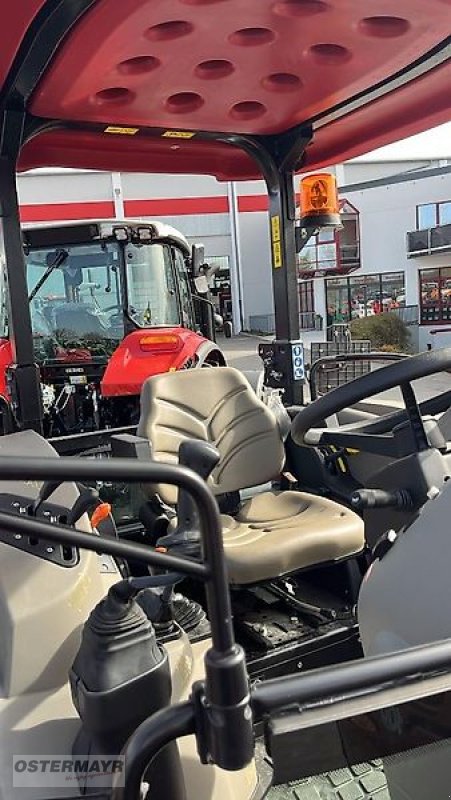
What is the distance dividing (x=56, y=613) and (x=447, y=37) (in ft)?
6.05

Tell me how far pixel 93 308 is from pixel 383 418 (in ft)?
14.6

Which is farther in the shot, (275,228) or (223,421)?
(275,228)

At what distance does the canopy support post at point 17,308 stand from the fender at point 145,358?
2.32 metres

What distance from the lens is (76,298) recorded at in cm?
577

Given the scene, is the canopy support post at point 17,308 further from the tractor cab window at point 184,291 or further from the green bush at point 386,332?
the green bush at point 386,332

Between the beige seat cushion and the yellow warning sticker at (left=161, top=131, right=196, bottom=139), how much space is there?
143 centimetres

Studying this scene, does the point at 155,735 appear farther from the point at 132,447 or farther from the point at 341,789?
the point at 132,447

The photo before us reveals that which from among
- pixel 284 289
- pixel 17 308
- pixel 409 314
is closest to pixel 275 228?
A: pixel 284 289

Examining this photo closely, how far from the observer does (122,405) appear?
17.9 feet

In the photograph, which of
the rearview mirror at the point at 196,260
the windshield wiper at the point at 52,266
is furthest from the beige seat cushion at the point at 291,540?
the rearview mirror at the point at 196,260

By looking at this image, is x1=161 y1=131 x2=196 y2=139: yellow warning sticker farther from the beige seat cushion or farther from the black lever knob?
the black lever knob

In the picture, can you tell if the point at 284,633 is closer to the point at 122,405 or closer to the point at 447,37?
the point at 447,37

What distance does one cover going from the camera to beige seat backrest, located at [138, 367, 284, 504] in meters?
2.73

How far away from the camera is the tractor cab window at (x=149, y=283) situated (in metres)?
5.69
